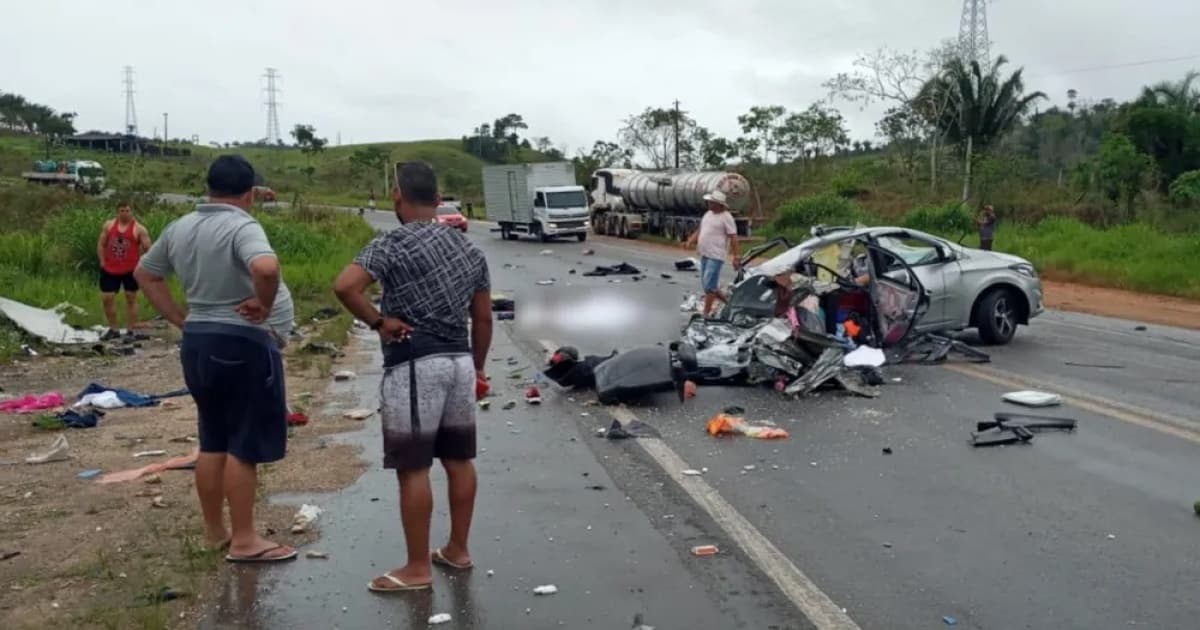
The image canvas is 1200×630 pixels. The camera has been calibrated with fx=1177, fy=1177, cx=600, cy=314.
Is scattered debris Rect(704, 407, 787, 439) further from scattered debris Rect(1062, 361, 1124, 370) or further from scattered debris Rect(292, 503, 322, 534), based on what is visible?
scattered debris Rect(1062, 361, 1124, 370)

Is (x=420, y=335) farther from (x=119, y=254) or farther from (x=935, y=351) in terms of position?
(x=119, y=254)

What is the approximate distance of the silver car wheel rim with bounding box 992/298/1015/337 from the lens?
13602 millimetres

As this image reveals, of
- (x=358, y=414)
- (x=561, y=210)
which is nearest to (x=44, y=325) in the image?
(x=358, y=414)

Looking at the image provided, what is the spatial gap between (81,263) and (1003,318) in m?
15.4

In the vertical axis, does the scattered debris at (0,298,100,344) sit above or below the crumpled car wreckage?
below

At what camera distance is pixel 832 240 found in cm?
1263

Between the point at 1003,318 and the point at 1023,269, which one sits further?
the point at 1023,269

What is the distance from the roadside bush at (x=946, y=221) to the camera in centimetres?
3559

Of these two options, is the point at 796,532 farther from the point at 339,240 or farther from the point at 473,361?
the point at 339,240

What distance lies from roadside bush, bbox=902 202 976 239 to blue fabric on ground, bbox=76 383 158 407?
28.4m

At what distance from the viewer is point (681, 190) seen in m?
45.8

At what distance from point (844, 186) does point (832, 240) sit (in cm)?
3815

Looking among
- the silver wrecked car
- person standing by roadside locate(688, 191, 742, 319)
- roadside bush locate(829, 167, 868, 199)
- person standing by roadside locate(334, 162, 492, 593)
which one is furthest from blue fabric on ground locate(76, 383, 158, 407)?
roadside bush locate(829, 167, 868, 199)

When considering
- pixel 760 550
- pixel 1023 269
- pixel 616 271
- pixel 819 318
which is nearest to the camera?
pixel 760 550
